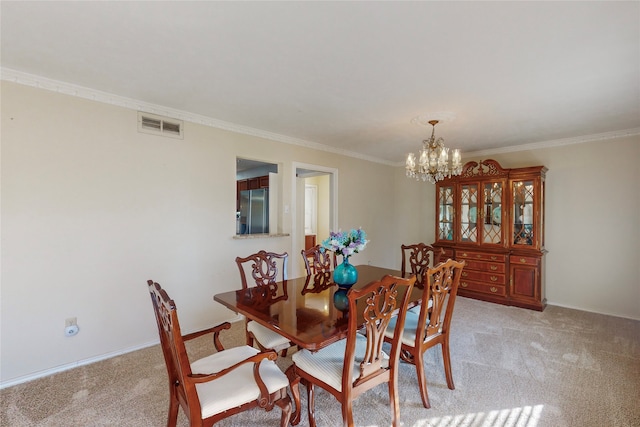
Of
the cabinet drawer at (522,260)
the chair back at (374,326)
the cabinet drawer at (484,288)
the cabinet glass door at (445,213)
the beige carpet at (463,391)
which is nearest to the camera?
the chair back at (374,326)

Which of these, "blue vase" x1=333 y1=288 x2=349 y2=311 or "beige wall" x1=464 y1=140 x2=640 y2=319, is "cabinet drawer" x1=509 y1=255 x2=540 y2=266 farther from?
"blue vase" x1=333 y1=288 x2=349 y2=311

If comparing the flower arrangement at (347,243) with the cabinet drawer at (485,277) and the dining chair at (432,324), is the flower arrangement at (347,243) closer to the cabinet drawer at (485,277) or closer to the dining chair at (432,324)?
the dining chair at (432,324)

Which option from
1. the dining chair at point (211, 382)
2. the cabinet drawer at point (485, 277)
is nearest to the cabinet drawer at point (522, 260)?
the cabinet drawer at point (485, 277)

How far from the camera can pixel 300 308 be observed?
1955mm

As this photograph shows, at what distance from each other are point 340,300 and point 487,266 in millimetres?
3208

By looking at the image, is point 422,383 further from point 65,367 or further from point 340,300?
point 65,367

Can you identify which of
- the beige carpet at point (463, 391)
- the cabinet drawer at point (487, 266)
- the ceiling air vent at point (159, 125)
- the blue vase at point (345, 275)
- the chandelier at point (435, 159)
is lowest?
the beige carpet at point (463, 391)

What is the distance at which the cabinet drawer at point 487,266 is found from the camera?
167 inches

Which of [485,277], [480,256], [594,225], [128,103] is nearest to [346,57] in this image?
[128,103]

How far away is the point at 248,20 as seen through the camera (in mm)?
1646

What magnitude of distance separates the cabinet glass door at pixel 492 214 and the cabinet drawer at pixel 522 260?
10.7 inches

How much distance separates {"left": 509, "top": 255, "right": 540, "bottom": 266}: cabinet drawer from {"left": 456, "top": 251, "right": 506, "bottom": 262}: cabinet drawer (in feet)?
0.35

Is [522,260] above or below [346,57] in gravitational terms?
below

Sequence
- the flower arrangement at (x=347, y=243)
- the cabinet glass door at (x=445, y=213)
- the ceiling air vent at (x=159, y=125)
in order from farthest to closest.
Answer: the cabinet glass door at (x=445, y=213) < the ceiling air vent at (x=159, y=125) < the flower arrangement at (x=347, y=243)
